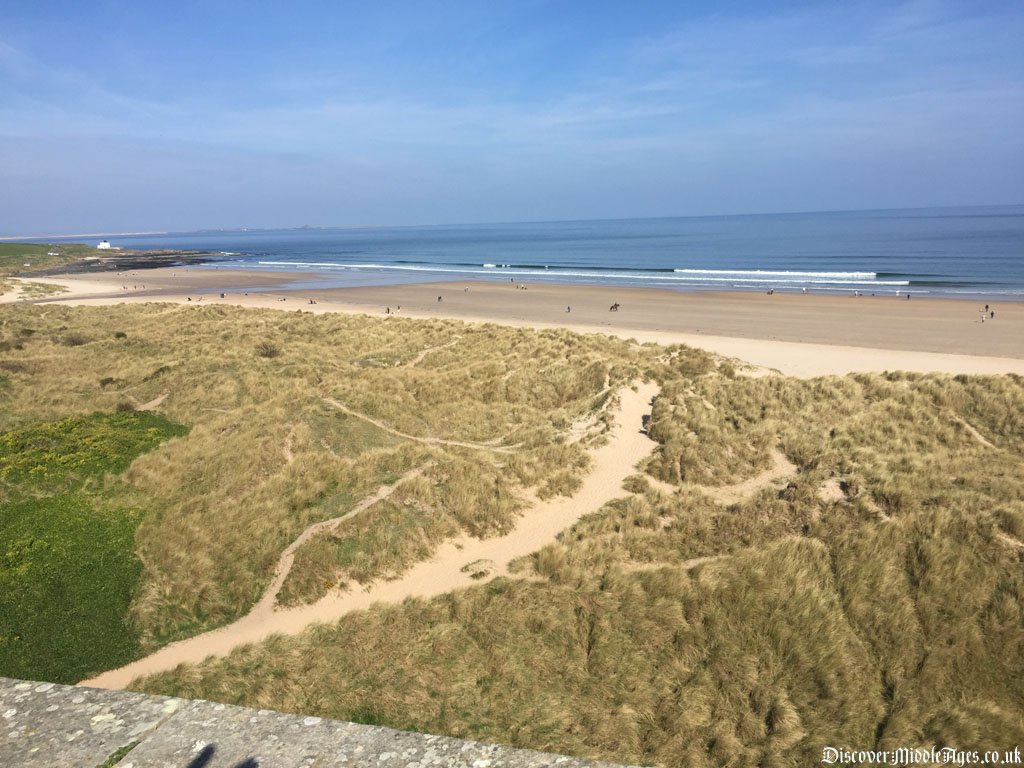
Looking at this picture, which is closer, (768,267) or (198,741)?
(198,741)

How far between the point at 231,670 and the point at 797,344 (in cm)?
3194

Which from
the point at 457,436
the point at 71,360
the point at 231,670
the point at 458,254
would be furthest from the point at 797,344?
the point at 458,254

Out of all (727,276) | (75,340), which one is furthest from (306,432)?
(727,276)

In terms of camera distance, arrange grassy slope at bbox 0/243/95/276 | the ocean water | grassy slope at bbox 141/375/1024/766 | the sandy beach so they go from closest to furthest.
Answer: grassy slope at bbox 141/375/1024/766 → the sandy beach → the ocean water → grassy slope at bbox 0/243/95/276

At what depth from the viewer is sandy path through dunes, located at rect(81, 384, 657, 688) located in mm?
8680

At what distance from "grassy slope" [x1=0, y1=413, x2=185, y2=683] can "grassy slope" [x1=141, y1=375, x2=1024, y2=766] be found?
1.74m

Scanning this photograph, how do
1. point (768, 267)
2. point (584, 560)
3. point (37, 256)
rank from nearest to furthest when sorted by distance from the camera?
1. point (584, 560)
2. point (768, 267)
3. point (37, 256)

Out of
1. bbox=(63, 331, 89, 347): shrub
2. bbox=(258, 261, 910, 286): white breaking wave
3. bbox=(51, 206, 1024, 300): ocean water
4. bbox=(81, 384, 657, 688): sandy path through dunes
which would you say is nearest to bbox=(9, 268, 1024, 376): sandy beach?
bbox=(51, 206, 1024, 300): ocean water

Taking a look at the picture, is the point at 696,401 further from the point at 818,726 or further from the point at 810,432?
the point at 818,726

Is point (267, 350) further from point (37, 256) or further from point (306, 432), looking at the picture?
point (37, 256)

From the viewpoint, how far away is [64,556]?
9953 mm

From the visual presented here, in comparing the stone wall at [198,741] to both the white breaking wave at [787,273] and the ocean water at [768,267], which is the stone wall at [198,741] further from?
the white breaking wave at [787,273]

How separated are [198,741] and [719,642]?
7.17m

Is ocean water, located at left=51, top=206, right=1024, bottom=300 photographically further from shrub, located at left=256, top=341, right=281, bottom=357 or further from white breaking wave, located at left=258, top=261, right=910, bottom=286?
shrub, located at left=256, top=341, right=281, bottom=357
